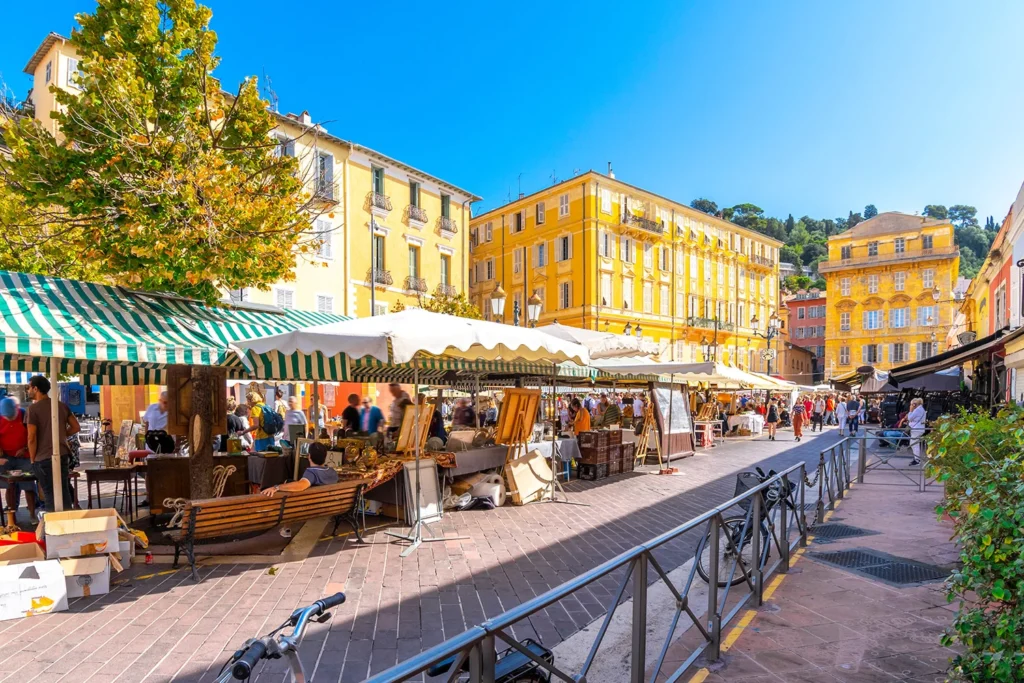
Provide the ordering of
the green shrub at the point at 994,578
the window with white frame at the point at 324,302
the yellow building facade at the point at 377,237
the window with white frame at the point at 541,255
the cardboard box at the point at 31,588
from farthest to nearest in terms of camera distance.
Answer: the window with white frame at the point at 541,255 < the window with white frame at the point at 324,302 < the yellow building facade at the point at 377,237 < the cardboard box at the point at 31,588 < the green shrub at the point at 994,578

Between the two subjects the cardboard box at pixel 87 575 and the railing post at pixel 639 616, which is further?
the cardboard box at pixel 87 575

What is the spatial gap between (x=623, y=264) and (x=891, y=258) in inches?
1081

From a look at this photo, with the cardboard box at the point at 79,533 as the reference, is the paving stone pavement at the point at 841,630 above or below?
below

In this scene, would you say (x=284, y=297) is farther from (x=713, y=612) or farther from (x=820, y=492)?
(x=713, y=612)

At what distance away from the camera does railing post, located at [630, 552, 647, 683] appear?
2867mm

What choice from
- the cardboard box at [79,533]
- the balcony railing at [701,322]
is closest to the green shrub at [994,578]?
the cardboard box at [79,533]

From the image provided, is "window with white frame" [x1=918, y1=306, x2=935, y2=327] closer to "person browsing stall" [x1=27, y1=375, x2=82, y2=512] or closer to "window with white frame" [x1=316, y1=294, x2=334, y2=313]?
"window with white frame" [x1=316, y1=294, x2=334, y2=313]

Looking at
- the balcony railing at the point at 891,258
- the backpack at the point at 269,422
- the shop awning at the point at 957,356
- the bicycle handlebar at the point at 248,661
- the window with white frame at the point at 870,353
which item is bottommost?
the backpack at the point at 269,422

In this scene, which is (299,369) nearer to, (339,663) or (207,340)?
(207,340)

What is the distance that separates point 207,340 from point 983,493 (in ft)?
24.8

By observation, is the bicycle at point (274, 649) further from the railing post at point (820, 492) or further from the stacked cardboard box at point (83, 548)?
the railing post at point (820, 492)

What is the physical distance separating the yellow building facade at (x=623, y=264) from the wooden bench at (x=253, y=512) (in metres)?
28.5

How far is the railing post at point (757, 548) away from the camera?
4.55 metres

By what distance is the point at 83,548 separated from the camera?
508 centimetres
